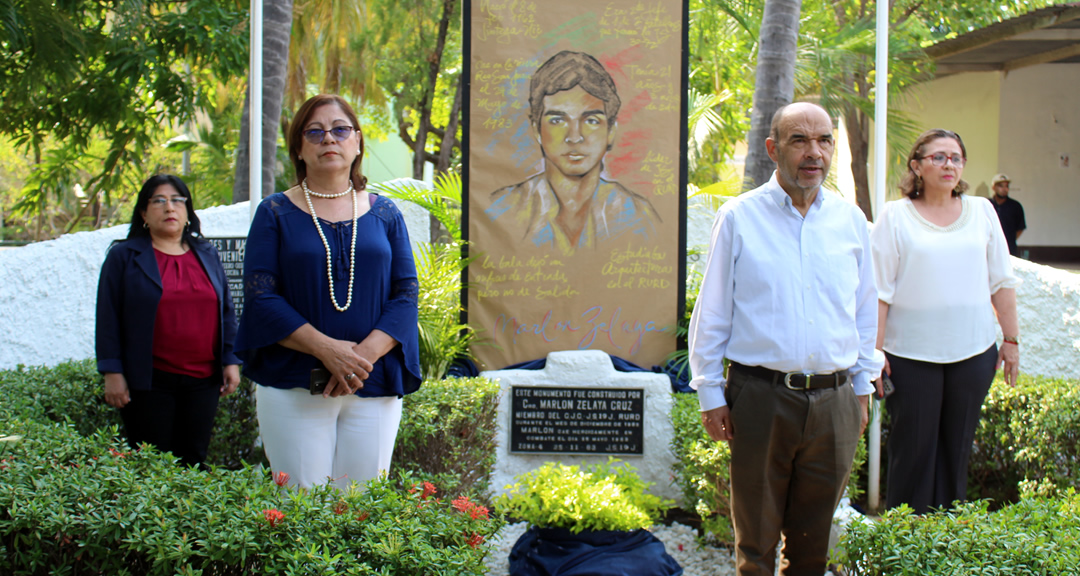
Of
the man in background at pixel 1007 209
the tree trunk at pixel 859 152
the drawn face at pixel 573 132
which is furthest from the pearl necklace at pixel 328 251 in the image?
the tree trunk at pixel 859 152

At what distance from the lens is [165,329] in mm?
3760

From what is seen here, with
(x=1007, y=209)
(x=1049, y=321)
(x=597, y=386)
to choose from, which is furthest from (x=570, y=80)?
(x=1007, y=209)

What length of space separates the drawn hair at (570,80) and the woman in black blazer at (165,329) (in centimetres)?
267

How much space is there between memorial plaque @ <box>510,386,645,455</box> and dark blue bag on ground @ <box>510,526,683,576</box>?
1.18 metres

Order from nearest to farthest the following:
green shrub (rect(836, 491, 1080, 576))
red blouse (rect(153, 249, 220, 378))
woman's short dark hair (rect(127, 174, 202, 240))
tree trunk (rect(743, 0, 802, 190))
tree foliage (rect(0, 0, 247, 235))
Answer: green shrub (rect(836, 491, 1080, 576)) < red blouse (rect(153, 249, 220, 378)) < woman's short dark hair (rect(127, 174, 202, 240)) < tree trunk (rect(743, 0, 802, 190)) < tree foliage (rect(0, 0, 247, 235))

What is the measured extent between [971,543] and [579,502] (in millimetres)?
1841

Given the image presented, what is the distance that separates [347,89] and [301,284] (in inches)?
638

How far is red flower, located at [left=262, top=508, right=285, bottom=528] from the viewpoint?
7.23ft

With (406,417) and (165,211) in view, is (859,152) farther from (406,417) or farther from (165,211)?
(165,211)

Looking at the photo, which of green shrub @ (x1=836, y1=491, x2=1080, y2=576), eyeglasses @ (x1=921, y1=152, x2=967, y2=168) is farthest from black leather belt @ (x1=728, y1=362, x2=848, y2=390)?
eyeglasses @ (x1=921, y1=152, x2=967, y2=168)

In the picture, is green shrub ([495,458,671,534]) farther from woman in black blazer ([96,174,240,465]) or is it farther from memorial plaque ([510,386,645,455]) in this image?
woman in black blazer ([96,174,240,465])

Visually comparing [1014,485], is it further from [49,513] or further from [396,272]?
[49,513]

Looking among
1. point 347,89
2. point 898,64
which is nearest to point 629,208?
point 898,64

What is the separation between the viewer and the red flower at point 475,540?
2.31 m
